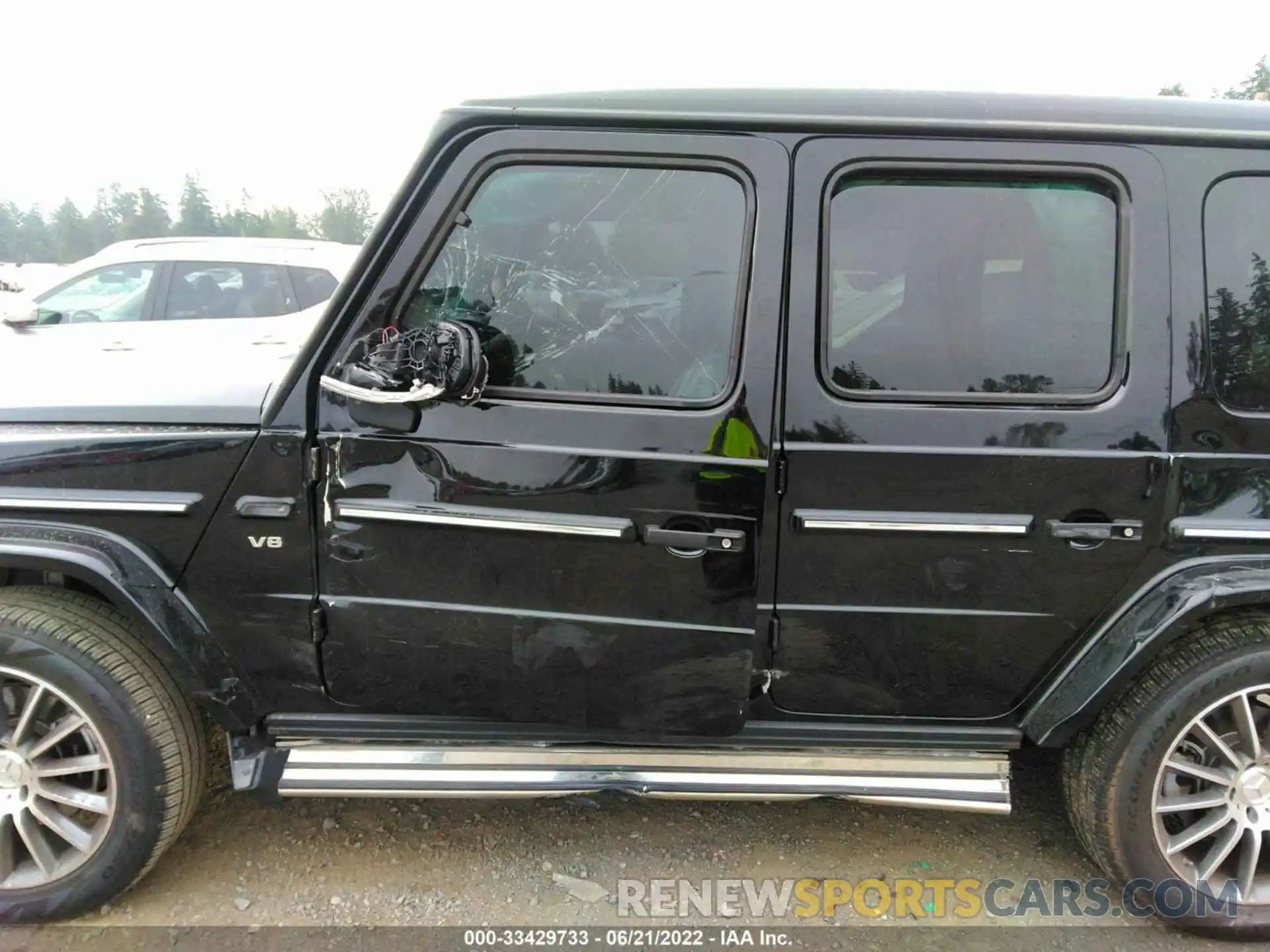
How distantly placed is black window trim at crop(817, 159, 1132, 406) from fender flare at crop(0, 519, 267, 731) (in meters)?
1.75

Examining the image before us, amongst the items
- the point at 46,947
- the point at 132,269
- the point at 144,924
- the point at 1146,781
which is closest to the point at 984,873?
the point at 1146,781

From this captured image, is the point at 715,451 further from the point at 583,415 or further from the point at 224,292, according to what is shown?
the point at 224,292

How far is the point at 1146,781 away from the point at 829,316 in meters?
1.54

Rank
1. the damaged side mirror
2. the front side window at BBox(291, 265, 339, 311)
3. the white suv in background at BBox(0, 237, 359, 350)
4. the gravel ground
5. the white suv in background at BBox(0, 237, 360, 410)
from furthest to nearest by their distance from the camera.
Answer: the front side window at BBox(291, 265, 339, 311)
the white suv in background at BBox(0, 237, 359, 350)
the white suv in background at BBox(0, 237, 360, 410)
the gravel ground
the damaged side mirror

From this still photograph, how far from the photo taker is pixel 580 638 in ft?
6.55

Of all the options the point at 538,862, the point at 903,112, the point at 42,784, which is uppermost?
the point at 903,112

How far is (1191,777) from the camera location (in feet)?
7.31

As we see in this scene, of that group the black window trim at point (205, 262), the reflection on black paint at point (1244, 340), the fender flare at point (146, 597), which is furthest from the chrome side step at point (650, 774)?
the black window trim at point (205, 262)

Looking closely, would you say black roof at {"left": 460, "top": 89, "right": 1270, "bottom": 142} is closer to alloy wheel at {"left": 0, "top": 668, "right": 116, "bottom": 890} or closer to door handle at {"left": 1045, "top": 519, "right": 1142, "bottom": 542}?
door handle at {"left": 1045, "top": 519, "right": 1142, "bottom": 542}

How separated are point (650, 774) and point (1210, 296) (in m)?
1.91

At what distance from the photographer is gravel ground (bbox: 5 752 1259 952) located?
7.10 ft

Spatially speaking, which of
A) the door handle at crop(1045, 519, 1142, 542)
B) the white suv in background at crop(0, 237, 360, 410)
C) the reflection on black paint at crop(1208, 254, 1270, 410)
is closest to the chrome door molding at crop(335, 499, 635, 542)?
the door handle at crop(1045, 519, 1142, 542)

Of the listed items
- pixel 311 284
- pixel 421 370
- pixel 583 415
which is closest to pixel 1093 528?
pixel 583 415

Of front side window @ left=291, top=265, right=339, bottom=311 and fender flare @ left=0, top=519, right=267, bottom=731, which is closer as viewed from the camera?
fender flare @ left=0, top=519, right=267, bottom=731
